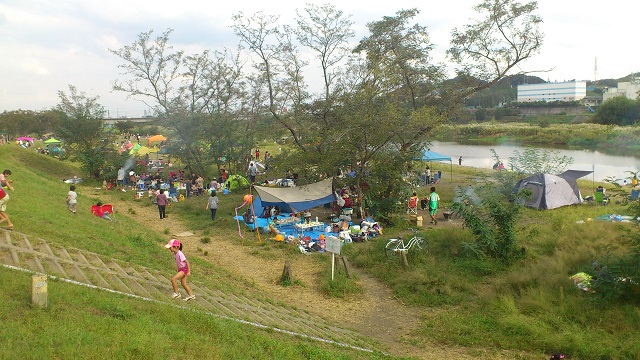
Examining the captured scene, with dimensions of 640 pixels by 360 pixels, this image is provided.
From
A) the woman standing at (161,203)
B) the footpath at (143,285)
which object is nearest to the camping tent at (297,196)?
the woman standing at (161,203)

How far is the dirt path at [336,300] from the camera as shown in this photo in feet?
24.8

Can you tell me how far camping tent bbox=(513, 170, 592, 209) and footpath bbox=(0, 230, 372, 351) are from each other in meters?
11.4

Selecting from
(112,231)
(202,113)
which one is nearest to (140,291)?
(112,231)

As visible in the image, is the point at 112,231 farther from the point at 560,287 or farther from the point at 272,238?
the point at 560,287

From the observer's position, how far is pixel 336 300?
909 cm

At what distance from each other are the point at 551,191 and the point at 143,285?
14.4 meters

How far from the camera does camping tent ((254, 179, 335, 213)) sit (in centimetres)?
1430

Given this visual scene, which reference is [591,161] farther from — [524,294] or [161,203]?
[161,203]

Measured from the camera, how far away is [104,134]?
27062 mm

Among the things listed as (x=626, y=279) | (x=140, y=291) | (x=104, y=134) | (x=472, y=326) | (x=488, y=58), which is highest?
(x=488, y=58)

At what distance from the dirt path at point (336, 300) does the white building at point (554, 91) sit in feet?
365

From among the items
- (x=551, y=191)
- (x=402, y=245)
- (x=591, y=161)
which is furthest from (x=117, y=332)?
(x=591, y=161)

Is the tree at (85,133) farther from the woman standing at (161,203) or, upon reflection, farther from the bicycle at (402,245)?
the bicycle at (402,245)

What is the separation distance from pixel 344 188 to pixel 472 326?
9.03 m
